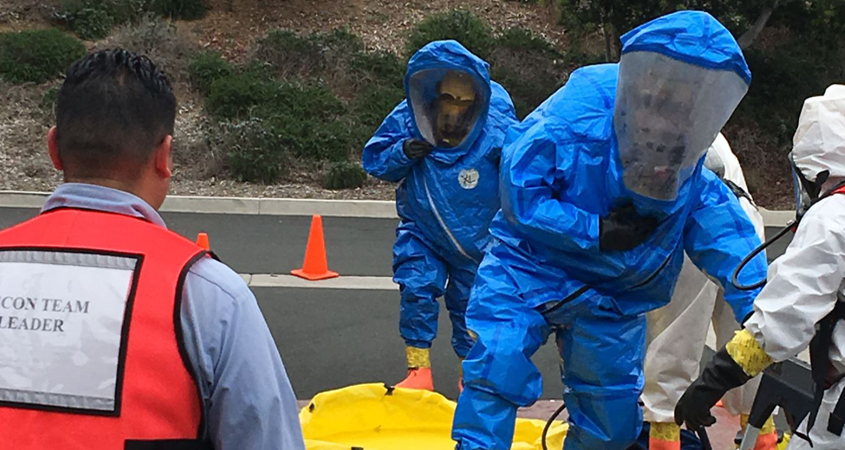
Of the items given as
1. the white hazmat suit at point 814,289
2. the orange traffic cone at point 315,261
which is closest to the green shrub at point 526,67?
the orange traffic cone at point 315,261

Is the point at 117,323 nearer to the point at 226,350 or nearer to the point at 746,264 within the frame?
the point at 226,350

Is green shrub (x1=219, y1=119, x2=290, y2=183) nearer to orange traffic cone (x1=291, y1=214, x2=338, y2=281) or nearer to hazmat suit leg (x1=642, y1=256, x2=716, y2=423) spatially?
orange traffic cone (x1=291, y1=214, x2=338, y2=281)

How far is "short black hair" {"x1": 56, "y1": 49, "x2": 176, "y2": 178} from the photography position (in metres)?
1.56

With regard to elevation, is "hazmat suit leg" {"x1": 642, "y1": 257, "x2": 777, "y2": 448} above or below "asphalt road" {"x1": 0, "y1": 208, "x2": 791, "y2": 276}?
above

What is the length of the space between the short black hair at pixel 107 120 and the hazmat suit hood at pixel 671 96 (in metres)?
1.65

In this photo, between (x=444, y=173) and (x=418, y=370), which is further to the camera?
(x=418, y=370)

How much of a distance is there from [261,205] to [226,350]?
9841mm

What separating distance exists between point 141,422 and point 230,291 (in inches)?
9.1

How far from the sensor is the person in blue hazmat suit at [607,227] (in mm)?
2844

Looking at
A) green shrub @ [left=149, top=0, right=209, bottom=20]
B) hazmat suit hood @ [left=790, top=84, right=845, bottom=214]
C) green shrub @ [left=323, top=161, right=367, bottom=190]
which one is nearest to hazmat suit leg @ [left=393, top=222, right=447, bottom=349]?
hazmat suit hood @ [left=790, top=84, right=845, bottom=214]

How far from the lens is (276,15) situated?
17.4m

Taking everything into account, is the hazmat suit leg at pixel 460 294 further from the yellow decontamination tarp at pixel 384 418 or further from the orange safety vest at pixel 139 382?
the orange safety vest at pixel 139 382

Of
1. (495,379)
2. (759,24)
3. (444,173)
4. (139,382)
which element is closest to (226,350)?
(139,382)

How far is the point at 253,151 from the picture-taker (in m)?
12.8
